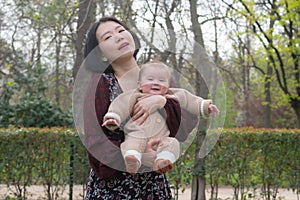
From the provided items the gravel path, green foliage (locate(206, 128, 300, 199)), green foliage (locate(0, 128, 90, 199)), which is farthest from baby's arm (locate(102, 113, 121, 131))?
the gravel path

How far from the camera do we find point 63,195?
25.4ft

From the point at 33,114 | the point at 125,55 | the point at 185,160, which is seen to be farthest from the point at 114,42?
the point at 33,114

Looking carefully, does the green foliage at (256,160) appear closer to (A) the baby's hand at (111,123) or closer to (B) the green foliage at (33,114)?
(A) the baby's hand at (111,123)

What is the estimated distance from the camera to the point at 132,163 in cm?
203

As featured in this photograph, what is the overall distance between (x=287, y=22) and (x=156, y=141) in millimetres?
12788

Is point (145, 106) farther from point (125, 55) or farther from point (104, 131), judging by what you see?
point (125, 55)

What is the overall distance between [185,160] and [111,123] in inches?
210

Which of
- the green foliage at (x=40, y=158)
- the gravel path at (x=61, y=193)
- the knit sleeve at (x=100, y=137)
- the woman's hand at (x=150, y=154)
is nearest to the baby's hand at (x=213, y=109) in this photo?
the woman's hand at (x=150, y=154)

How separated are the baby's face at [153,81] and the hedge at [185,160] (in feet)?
16.1

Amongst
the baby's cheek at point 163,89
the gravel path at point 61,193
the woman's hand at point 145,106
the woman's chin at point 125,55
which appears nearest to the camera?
the woman's hand at point 145,106

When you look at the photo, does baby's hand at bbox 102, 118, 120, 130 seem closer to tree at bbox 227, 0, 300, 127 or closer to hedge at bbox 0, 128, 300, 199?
hedge at bbox 0, 128, 300, 199

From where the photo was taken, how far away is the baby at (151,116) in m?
2.05

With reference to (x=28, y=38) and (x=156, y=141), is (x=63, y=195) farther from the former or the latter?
(x=28, y=38)

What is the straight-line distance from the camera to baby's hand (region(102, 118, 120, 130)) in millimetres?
2004
